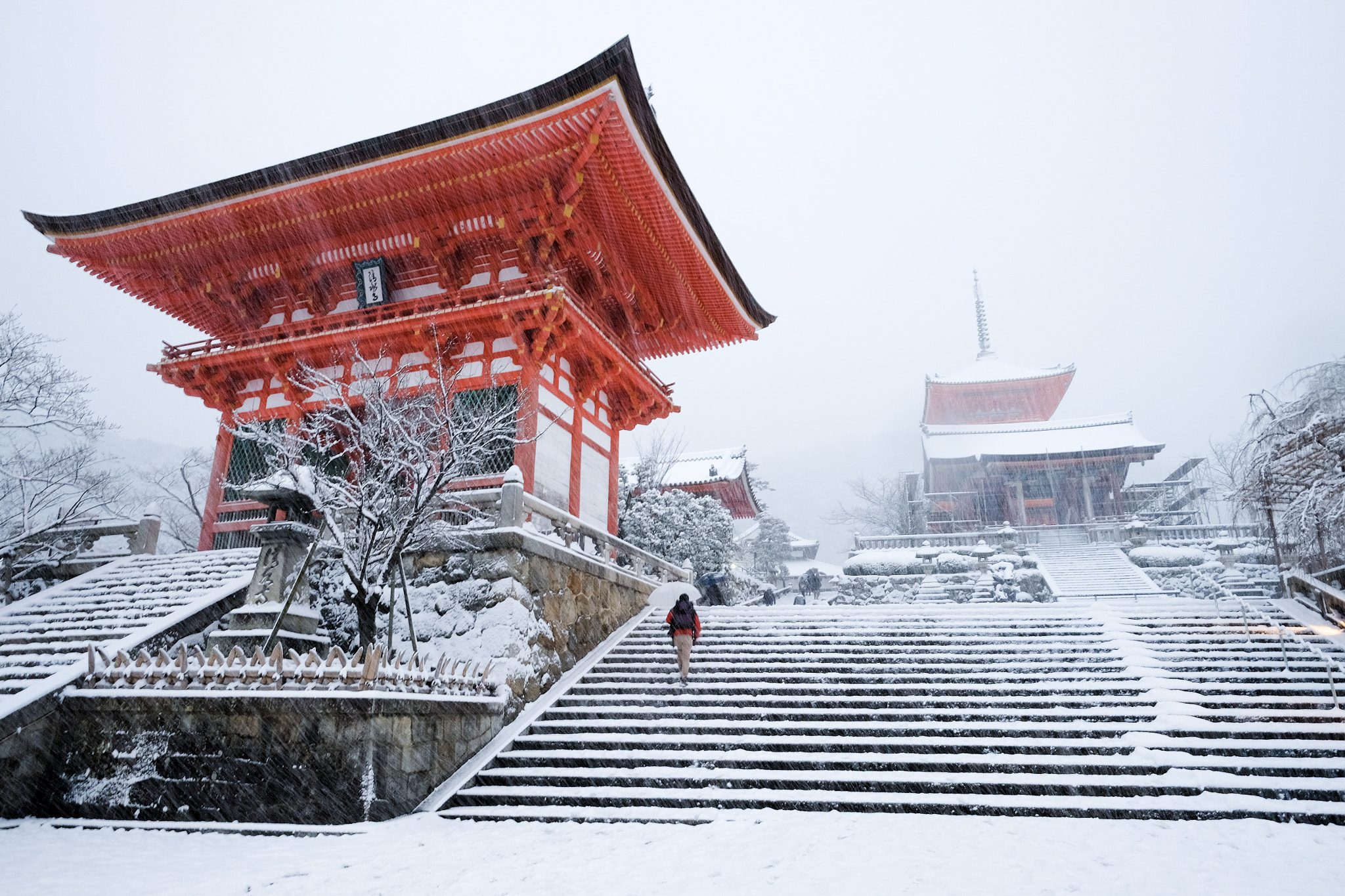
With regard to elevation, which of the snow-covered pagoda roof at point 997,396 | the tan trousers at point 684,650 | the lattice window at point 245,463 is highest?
the snow-covered pagoda roof at point 997,396

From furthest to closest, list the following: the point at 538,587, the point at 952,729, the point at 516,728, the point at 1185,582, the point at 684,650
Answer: the point at 1185,582 < the point at 538,587 < the point at 684,650 < the point at 516,728 < the point at 952,729

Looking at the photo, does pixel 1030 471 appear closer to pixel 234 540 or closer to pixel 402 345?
pixel 402 345

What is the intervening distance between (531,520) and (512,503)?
0.97 meters

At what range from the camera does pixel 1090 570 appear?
1877 cm

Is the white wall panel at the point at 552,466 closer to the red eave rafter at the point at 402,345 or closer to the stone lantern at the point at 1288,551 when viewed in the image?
the red eave rafter at the point at 402,345

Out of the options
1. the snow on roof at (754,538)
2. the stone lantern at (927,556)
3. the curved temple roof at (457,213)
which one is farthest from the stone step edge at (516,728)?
the snow on roof at (754,538)

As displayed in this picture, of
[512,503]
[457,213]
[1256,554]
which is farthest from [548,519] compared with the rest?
[1256,554]

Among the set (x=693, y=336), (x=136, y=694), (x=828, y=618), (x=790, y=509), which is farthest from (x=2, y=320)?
(x=790, y=509)

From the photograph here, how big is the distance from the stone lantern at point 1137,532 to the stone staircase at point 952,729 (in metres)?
11.8

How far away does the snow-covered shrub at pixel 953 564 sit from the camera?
18969 millimetres

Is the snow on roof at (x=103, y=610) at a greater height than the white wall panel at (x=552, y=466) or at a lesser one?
lesser

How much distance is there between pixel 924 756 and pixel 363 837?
4651 mm

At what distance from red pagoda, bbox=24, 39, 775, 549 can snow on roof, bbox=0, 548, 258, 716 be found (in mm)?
2376

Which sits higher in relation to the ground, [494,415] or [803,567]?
[494,415]
